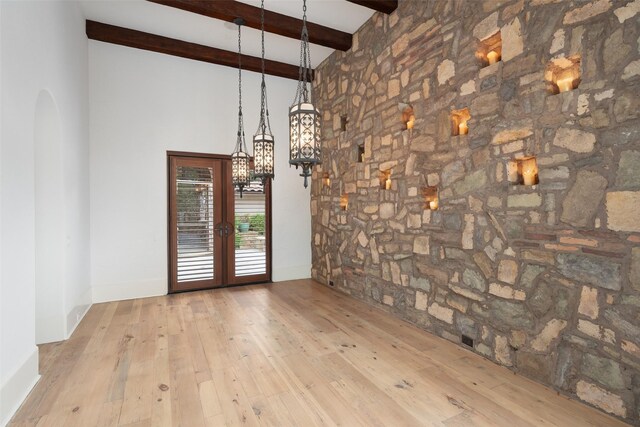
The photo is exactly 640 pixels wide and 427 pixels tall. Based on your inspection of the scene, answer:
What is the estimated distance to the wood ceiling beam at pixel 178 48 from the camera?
405 cm

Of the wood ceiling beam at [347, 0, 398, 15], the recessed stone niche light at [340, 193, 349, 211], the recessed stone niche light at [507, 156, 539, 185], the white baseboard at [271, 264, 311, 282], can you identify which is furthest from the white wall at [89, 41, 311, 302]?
the recessed stone niche light at [507, 156, 539, 185]

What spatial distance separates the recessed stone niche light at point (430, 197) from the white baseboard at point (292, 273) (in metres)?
2.85

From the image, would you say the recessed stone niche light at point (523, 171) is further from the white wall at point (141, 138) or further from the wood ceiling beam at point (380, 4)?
the white wall at point (141, 138)

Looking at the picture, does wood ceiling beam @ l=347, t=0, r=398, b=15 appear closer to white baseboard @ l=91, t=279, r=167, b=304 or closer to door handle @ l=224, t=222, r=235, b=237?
door handle @ l=224, t=222, r=235, b=237

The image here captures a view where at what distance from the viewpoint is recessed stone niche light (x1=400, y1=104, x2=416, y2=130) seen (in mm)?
3437

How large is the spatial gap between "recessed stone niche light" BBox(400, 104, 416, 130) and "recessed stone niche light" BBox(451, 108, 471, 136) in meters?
0.50

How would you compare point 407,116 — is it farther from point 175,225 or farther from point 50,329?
point 50,329

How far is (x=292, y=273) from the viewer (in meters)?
5.43

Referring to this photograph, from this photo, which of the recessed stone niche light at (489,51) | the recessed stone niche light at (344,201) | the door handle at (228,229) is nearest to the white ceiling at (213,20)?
the recessed stone niche light at (489,51)

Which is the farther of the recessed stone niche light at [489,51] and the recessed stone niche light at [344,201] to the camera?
the recessed stone niche light at [344,201]

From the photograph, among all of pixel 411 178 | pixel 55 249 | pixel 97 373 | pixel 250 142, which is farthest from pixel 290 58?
pixel 97 373

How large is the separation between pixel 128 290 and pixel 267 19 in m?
4.01

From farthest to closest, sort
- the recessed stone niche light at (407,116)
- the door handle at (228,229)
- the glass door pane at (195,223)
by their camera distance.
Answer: the door handle at (228,229), the glass door pane at (195,223), the recessed stone niche light at (407,116)

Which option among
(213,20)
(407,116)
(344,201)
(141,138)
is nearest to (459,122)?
(407,116)
